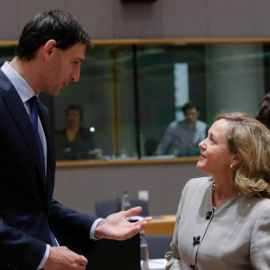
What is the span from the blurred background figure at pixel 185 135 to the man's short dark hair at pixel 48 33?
6068 mm

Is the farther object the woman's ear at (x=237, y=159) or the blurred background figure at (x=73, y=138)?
the blurred background figure at (x=73, y=138)

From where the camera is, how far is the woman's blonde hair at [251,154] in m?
2.91

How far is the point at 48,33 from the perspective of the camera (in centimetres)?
209

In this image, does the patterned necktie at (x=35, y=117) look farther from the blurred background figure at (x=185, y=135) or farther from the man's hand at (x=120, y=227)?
the blurred background figure at (x=185, y=135)

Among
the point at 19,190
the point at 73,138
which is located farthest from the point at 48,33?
the point at 73,138

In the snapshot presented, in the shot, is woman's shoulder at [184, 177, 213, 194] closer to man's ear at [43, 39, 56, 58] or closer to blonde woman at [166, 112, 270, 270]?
blonde woman at [166, 112, 270, 270]

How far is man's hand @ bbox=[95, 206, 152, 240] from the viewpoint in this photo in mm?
2285

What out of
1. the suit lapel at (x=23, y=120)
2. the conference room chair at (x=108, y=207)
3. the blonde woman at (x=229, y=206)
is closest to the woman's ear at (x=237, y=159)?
the blonde woman at (x=229, y=206)

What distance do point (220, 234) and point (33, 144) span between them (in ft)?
4.02

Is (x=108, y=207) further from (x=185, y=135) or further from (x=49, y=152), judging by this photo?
(x=49, y=152)

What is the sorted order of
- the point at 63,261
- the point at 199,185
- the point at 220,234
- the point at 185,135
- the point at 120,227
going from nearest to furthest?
the point at 63,261
the point at 120,227
the point at 220,234
the point at 199,185
the point at 185,135

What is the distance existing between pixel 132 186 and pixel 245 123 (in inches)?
198

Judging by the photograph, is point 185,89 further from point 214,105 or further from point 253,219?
point 253,219

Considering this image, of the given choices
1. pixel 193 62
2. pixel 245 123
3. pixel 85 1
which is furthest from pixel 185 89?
pixel 245 123
